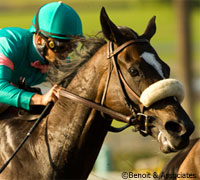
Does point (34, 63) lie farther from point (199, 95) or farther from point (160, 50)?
point (160, 50)

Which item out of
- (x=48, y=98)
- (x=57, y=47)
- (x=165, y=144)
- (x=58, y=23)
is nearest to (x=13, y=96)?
(x=48, y=98)

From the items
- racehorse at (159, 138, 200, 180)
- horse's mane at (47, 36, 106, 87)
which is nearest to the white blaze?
horse's mane at (47, 36, 106, 87)

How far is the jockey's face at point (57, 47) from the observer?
4566 millimetres

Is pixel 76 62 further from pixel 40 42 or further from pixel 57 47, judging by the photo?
pixel 40 42

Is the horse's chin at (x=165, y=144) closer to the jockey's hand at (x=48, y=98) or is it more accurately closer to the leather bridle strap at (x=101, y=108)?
the leather bridle strap at (x=101, y=108)

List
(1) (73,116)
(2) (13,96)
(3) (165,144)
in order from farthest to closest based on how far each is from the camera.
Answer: (2) (13,96) < (1) (73,116) < (3) (165,144)

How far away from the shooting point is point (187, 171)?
485 cm

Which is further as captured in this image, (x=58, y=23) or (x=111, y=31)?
(x=58, y=23)

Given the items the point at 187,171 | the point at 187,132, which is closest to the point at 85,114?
the point at 187,132

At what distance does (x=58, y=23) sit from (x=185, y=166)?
1865 millimetres

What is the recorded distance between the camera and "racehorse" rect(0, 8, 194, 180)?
3564mm

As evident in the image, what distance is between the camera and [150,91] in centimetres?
355

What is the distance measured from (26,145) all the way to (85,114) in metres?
0.59

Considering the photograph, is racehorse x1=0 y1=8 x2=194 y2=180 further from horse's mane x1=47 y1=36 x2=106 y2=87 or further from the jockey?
the jockey
